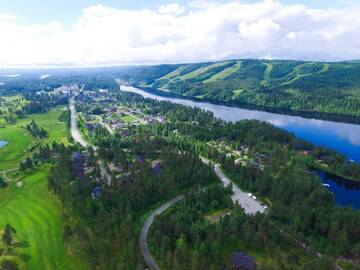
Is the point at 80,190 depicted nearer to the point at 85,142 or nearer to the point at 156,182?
the point at 156,182

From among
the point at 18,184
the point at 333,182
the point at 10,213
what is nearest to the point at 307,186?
the point at 333,182

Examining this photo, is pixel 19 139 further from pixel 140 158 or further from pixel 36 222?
pixel 36 222

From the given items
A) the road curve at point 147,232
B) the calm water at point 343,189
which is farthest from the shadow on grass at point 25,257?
the calm water at point 343,189

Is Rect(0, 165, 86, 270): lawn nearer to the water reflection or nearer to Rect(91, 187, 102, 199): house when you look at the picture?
Rect(91, 187, 102, 199): house

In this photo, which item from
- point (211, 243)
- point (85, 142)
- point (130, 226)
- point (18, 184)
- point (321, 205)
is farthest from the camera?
point (85, 142)

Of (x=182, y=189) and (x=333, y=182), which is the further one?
(x=333, y=182)

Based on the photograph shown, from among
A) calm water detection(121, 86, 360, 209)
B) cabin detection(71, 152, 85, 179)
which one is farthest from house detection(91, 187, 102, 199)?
calm water detection(121, 86, 360, 209)
